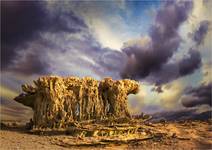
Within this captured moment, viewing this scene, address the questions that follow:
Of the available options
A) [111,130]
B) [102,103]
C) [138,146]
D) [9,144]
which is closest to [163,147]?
[138,146]

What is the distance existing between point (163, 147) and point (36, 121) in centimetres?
968

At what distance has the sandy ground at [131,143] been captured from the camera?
26.6 m

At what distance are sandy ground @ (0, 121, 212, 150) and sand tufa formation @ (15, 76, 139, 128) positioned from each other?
1678 mm

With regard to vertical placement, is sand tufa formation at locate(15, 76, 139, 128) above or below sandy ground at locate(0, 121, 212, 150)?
above

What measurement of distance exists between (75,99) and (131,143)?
5323 millimetres

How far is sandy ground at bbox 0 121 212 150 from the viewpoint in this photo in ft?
87.4

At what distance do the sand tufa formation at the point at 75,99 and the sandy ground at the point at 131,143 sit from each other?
1678 millimetres

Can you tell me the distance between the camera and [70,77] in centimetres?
3066

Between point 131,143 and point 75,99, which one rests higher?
point 75,99

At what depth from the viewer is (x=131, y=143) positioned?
28.5 meters

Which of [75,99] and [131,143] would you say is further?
[75,99]

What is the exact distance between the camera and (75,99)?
99.7ft

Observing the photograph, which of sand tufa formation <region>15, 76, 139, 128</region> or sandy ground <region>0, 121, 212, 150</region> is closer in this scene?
sandy ground <region>0, 121, 212, 150</region>

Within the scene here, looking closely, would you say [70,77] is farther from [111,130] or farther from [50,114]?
[111,130]
